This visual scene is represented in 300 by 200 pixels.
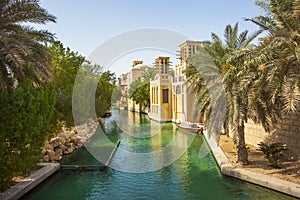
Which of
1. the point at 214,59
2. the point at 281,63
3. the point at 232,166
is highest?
the point at 214,59

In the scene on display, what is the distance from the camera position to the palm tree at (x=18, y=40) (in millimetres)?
7472

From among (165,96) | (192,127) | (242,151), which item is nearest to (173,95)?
(165,96)

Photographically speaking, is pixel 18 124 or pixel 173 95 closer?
pixel 18 124

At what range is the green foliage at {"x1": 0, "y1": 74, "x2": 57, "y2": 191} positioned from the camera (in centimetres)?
733

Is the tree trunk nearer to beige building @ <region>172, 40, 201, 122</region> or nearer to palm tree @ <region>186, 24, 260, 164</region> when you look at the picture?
palm tree @ <region>186, 24, 260, 164</region>

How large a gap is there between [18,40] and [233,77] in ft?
26.8

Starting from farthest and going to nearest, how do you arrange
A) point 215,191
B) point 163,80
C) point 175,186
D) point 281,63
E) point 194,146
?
point 163,80, point 194,146, point 175,186, point 215,191, point 281,63

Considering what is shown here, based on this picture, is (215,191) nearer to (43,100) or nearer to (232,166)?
(232,166)

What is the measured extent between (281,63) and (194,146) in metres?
9.89

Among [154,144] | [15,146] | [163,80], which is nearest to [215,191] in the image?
[15,146]

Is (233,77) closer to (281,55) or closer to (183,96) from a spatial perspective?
(281,55)

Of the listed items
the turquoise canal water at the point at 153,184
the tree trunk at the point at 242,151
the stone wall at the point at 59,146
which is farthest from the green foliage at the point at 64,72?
the tree trunk at the point at 242,151

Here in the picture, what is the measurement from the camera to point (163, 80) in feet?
102

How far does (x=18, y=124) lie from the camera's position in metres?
7.46
